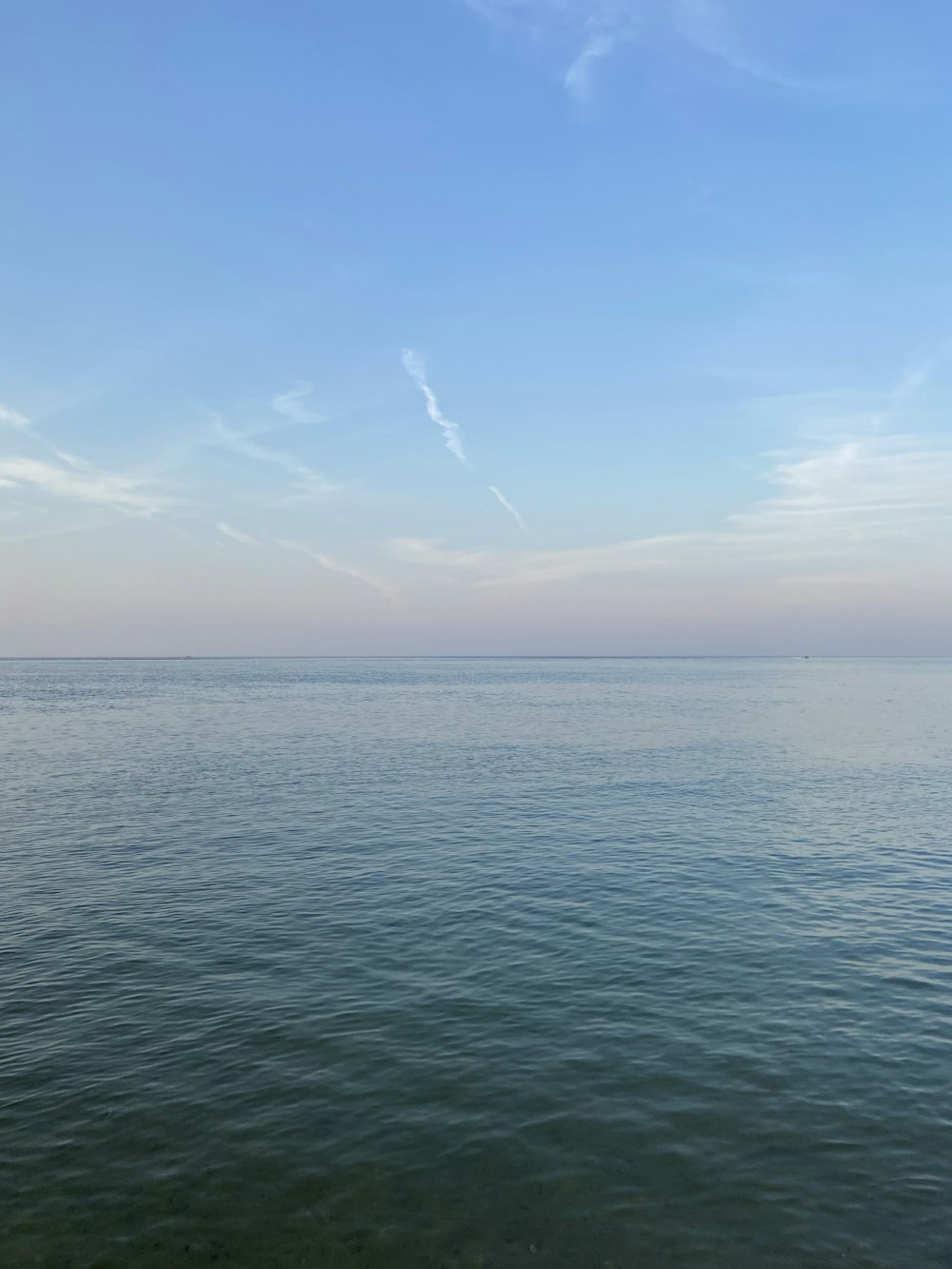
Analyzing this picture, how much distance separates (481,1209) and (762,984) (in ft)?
46.7

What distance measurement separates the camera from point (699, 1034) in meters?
22.4

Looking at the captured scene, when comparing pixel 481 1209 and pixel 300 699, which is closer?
pixel 481 1209

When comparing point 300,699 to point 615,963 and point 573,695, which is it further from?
point 615,963

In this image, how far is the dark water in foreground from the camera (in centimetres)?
1502

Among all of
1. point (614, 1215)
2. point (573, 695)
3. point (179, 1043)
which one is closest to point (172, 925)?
point (179, 1043)

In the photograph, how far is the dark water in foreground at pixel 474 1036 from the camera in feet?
49.3

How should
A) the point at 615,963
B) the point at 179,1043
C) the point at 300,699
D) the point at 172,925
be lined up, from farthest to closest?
the point at 300,699 → the point at 172,925 → the point at 615,963 → the point at 179,1043

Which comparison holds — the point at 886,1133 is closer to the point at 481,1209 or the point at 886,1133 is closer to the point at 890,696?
the point at 481,1209

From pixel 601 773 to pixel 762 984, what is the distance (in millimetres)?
45191

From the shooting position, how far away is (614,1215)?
597 inches

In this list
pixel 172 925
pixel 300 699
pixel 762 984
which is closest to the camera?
pixel 762 984

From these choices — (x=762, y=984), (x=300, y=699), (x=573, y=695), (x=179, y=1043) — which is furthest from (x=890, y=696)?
(x=179, y=1043)

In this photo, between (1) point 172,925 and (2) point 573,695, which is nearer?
(1) point 172,925

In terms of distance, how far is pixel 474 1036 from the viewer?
22328mm
